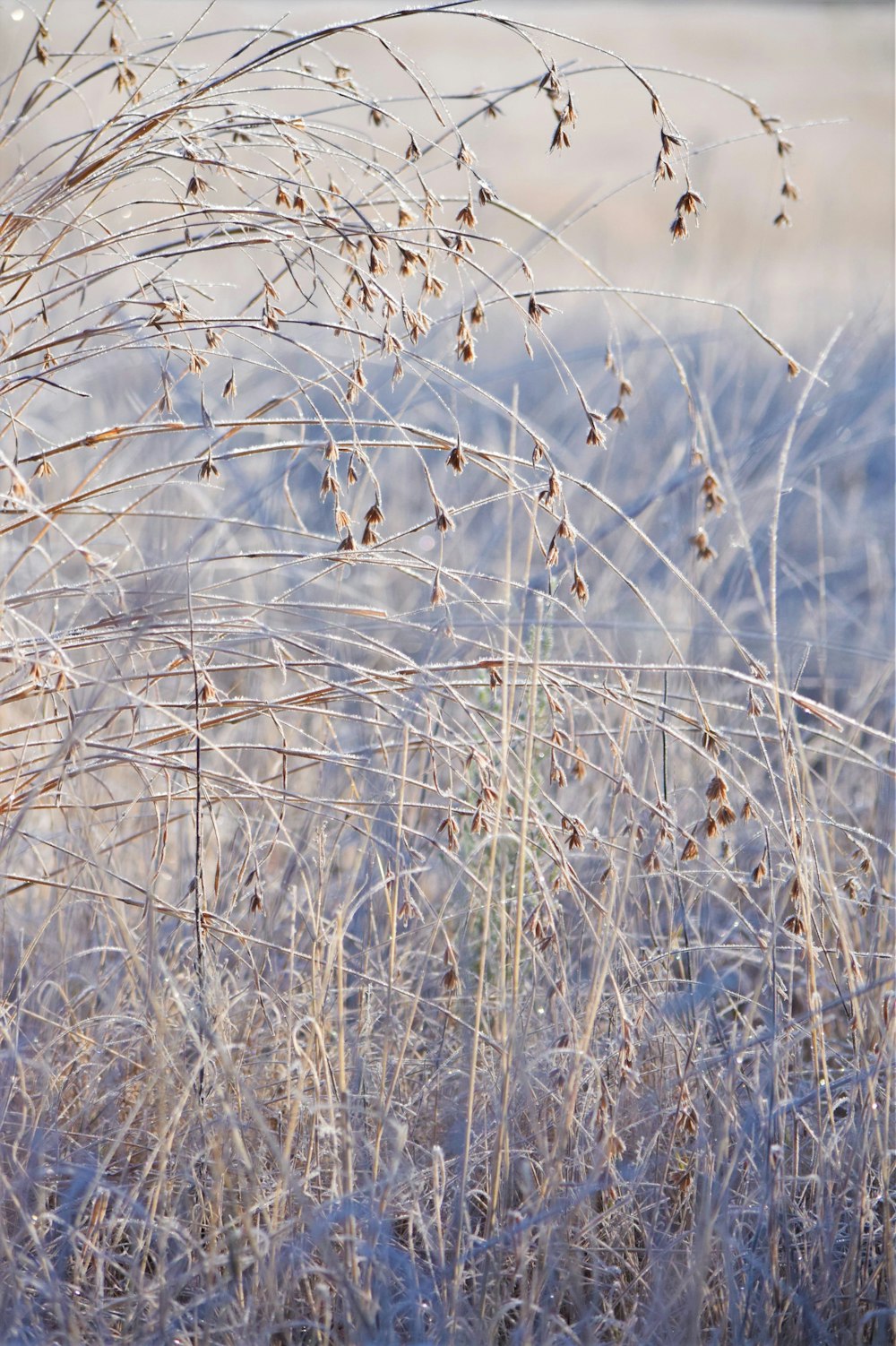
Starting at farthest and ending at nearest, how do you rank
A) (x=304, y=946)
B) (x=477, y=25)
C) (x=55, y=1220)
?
(x=477, y=25) → (x=304, y=946) → (x=55, y=1220)

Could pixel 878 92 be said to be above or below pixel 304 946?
above

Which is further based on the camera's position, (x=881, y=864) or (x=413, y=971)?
(x=881, y=864)

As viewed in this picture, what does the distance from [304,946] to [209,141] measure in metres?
1.12

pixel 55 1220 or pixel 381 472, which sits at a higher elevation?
pixel 381 472

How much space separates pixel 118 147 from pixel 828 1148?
1454 mm

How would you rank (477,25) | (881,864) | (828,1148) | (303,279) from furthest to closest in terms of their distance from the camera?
(477,25)
(303,279)
(881,864)
(828,1148)

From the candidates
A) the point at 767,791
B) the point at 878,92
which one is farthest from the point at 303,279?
the point at 878,92

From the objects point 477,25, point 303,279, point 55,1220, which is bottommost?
point 55,1220

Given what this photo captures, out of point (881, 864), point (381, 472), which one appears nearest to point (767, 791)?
point (881, 864)

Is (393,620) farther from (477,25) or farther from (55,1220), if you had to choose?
(477,25)

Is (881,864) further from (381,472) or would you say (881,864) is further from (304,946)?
(381,472)

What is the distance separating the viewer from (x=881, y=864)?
1.98 metres

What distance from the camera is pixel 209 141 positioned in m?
1.40

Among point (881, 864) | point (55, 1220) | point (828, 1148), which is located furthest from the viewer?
point (881, 864)
